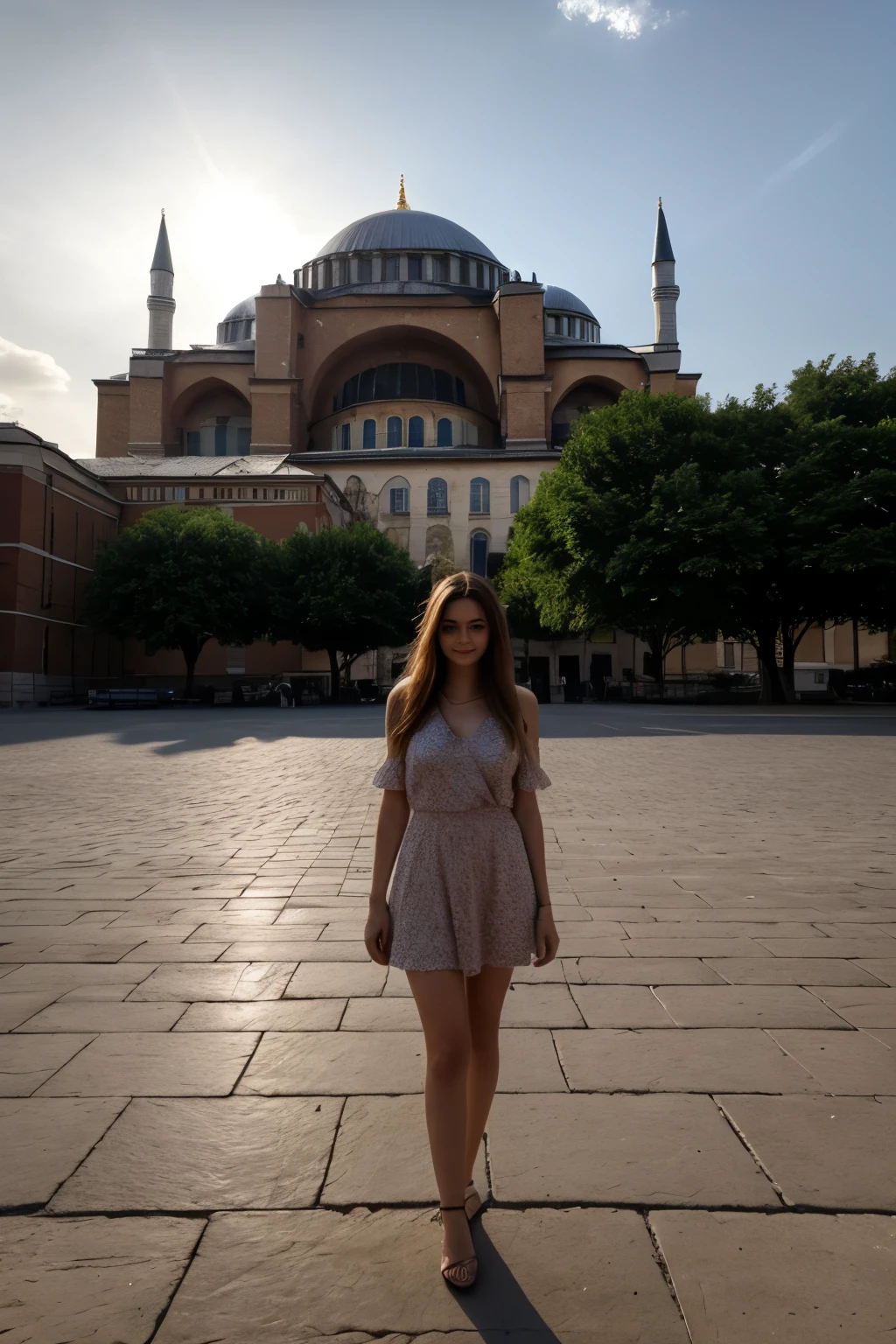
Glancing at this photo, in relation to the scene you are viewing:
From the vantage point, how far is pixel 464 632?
2.48 m

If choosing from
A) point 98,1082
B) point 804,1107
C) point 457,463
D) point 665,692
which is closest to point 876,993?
point 804,1107

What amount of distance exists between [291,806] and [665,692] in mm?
38262

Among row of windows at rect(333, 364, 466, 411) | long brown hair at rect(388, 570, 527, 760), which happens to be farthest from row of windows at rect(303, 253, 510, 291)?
long brown hair at rect(388, 570, 527, 760)

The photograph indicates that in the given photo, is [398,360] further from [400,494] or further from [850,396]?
[850,396]

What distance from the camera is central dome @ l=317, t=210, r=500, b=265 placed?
66.9 metres

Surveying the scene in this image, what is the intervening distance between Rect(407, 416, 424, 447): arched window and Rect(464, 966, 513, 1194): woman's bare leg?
2304 inches

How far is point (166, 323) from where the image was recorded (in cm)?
6234

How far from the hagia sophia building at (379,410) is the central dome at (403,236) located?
0.67ft

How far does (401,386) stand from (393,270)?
1093cm

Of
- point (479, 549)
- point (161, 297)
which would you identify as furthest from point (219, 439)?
point (479, 549)

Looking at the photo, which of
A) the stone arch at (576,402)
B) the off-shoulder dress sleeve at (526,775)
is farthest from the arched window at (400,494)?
the off-shoulder dress sleeve at (526,775)

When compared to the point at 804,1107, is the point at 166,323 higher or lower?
higher

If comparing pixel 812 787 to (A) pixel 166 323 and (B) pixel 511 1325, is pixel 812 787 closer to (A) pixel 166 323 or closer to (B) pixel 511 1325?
(B) pixel 511 1325

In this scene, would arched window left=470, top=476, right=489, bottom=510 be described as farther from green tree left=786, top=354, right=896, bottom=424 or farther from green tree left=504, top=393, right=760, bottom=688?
green tree left=786, top=354, right=896, bottom=424
